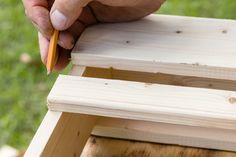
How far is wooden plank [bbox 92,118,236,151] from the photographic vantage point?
1.07m

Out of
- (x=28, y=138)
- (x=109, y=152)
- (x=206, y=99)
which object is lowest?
(x=28, y=138)

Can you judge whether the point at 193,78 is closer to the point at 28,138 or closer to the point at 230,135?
the point at 230,135

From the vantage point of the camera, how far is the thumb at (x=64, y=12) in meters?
1.10

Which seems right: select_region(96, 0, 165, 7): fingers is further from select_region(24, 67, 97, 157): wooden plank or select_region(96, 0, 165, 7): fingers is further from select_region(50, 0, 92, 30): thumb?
select_region(24, 67, 97, 157): wooden plank

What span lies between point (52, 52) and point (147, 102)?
26 centimetres

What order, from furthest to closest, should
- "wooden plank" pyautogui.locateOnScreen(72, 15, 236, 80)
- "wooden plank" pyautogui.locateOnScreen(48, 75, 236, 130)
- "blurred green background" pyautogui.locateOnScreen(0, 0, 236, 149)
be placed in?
"blurred green background" pyautogui.locateOnScreen(0, 0, 236, 149)
"wooden plank" pyautogui.locateOnScreen(72, 15, 236, 80)
"wooden plank" pyautogui.locateOnScreen(48, 75, 236, 130)

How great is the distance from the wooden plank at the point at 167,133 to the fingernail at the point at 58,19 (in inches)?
9.2

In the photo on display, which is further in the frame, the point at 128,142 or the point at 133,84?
the point at 128,142

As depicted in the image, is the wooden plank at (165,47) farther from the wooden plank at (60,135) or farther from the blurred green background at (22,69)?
the blurred green background at (22,69)

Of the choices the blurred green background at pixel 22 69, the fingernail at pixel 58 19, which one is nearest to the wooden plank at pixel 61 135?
the fingernail at pixel 58 19

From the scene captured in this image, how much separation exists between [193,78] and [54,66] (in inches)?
12.4

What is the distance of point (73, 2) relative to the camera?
1.10 metres

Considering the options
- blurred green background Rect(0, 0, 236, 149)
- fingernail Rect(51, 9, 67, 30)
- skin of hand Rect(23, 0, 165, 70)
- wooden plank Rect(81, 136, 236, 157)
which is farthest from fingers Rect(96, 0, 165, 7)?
blurred green background Rect(0, 0, 236, 149)

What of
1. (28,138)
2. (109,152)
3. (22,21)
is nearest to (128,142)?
(109,152)
